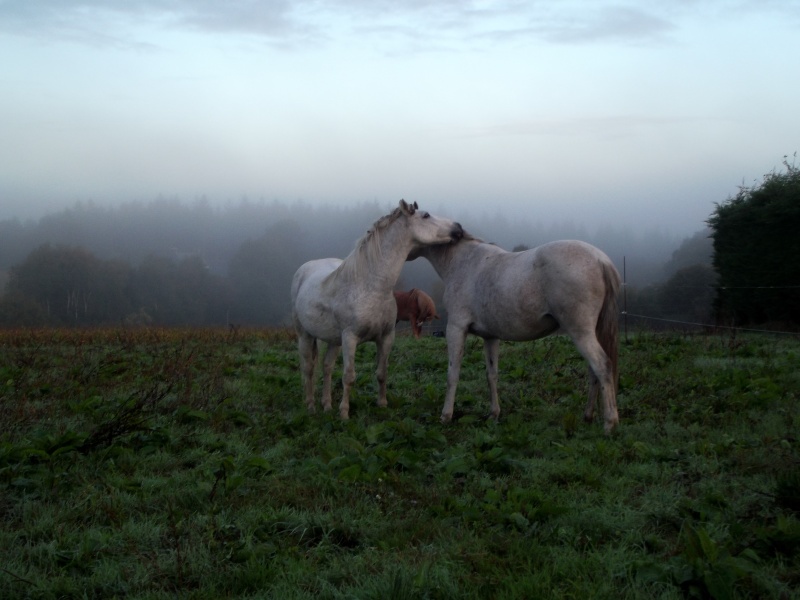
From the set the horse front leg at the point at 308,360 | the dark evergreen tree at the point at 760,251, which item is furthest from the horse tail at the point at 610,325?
the dark evergreen tree at the point at 760,251

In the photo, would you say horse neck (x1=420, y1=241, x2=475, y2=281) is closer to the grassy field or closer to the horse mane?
the horse mane

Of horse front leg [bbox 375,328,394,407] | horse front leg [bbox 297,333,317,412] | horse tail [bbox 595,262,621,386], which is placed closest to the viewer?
horse tail [bbox 595,262,621,386]

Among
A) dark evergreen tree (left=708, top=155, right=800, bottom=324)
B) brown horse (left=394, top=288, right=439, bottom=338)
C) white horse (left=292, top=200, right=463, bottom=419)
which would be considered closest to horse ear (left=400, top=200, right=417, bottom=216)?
white horse (left=292, top=200, right=463, bottom=419)

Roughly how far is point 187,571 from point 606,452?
3.42m

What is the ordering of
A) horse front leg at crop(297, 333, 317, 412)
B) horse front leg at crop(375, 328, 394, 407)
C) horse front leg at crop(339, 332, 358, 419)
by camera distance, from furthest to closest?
horse front leg at crop(297, 333, 317, 412) < horse front leg at crop(375, 328, 394, 407) < horse front leg at crop(339, 332, 358, 419)

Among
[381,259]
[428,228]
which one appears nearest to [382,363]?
[381,259]

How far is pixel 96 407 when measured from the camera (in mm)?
8094

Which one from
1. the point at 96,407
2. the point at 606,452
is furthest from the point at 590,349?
the point at 96,407

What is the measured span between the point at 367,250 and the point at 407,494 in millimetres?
3829

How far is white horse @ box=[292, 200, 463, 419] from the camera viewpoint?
8.09 m

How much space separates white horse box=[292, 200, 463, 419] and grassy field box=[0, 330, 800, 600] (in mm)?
738

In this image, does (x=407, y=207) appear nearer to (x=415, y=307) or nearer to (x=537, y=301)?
(x=537, y=301)

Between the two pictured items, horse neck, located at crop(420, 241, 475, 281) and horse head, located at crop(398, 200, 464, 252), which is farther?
horse neck, located at crop(420, 241, 475, 281)

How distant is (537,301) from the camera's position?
7.14 meters
